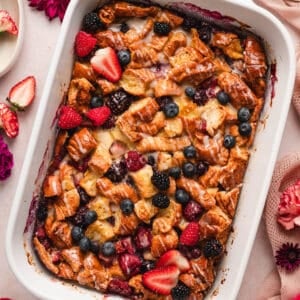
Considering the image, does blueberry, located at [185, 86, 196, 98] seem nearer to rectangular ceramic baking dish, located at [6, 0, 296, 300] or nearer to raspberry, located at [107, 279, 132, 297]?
rectangular ceramic baking dish, located at [6, 0, 296, 300]

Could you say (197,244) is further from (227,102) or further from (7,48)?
(7,48)

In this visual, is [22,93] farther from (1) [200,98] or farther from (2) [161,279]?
(2) [161,279]

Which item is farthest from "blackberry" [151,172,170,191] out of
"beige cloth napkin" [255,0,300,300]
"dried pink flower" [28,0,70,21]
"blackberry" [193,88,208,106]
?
"dried pink flower" [28,0,70,21]

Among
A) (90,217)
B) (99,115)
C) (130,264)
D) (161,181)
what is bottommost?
(130,264)

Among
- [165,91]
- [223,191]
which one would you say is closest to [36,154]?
[165,91]

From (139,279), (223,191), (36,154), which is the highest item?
(36,154)

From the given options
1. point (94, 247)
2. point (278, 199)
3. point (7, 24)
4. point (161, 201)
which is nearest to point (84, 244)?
point (94, 247)
